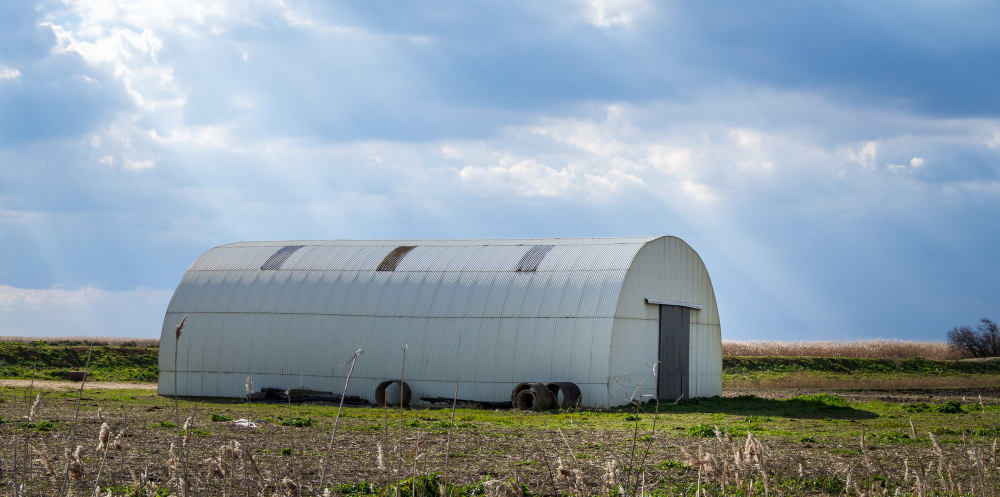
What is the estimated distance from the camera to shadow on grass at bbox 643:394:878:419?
27.5 m

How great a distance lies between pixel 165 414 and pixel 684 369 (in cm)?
1921

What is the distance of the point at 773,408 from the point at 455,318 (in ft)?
37.7

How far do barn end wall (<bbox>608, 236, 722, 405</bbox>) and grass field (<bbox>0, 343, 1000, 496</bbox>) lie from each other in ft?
6.52

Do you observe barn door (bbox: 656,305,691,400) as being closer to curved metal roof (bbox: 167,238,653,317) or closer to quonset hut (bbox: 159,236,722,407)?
quonset hut (bbox: 159,236,722,407)

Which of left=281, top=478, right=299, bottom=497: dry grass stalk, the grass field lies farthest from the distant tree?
left=281, top=478, right=299, bottom=497: dry grass stalk

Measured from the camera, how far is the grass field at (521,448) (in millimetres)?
6793

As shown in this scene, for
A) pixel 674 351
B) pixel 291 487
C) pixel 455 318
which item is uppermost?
pixel 455 318

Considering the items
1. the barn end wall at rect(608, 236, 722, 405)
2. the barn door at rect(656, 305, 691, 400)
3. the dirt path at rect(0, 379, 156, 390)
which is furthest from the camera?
the dirt path at rect(0, 379, 156, 390)

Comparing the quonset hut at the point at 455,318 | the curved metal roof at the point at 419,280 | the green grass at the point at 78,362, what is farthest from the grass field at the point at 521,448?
the green grass at the point at 78,362

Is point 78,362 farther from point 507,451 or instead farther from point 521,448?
point 507,451

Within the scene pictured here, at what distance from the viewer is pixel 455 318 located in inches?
1277

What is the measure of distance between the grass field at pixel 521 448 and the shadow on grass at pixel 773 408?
80 mm

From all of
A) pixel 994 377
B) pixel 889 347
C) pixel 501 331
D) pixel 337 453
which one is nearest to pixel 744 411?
pixel 501 331

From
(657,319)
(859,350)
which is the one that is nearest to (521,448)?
(657,319)
